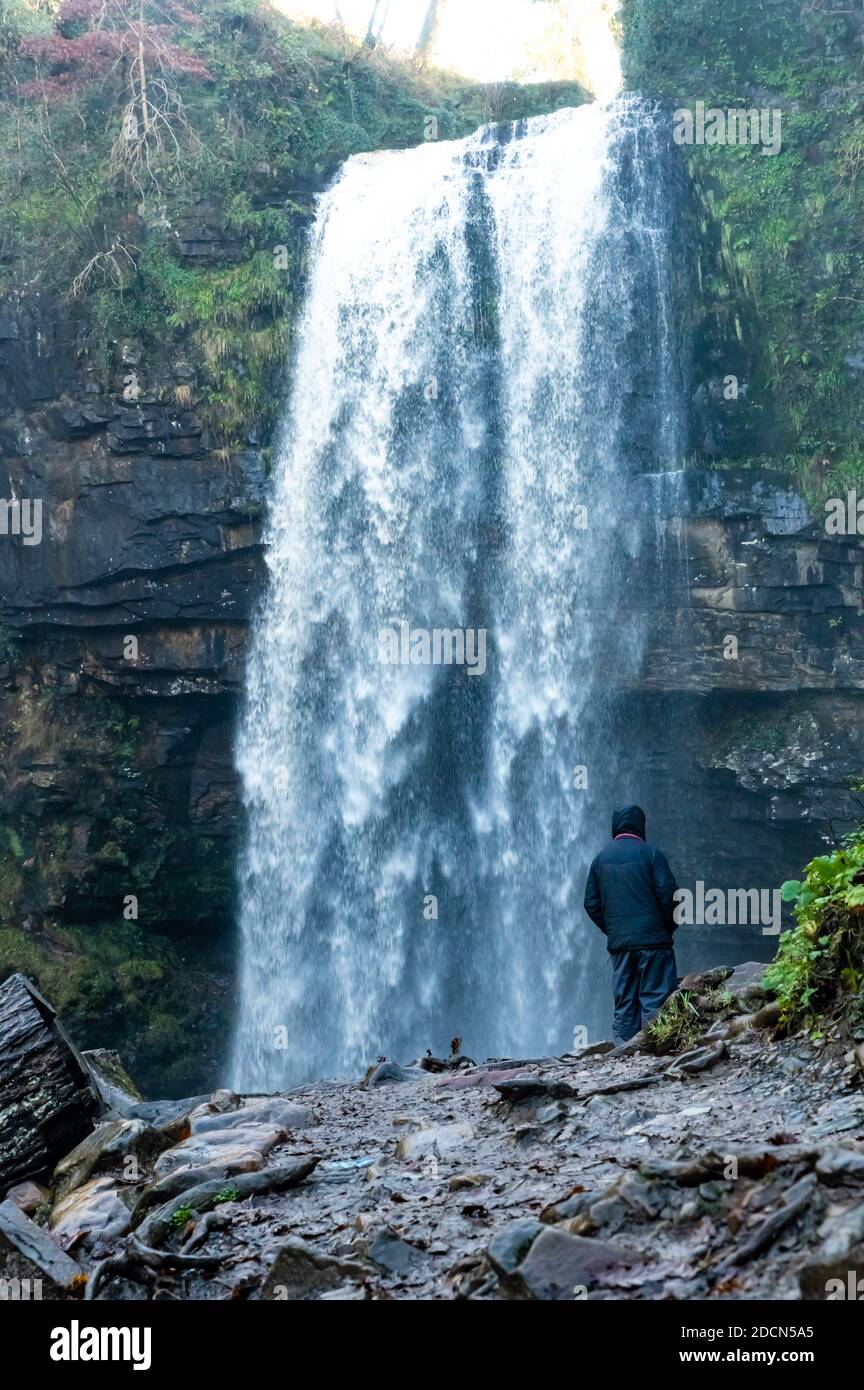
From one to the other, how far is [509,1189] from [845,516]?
12.9 meters

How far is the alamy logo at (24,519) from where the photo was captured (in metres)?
17.1

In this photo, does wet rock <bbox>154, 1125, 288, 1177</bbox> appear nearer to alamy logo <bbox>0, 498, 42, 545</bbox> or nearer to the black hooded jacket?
the black hooded jacket

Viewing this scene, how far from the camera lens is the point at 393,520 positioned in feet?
55.4

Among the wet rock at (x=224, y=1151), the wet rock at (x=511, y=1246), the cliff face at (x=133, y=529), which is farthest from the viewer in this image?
the cliff face at (x=133, y=529)

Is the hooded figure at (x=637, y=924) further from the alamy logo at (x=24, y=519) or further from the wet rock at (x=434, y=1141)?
the alamy logo at (x=24, y=519)

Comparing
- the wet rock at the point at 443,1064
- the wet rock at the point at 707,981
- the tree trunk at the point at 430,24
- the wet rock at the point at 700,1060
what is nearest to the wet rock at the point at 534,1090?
the wet rock at the point at 700,1060

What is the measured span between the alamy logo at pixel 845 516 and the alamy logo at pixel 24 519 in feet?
35.2

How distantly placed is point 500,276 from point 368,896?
8.80 metres

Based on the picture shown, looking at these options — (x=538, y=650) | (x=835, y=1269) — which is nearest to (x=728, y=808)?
(x=538, y=650)

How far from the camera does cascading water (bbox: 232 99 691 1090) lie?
16281 millimetres

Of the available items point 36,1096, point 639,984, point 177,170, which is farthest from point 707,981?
point 177,170

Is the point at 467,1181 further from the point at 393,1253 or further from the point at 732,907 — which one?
the point at 732,907

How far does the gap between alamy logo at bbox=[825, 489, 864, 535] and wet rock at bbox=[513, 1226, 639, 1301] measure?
44.4 feet

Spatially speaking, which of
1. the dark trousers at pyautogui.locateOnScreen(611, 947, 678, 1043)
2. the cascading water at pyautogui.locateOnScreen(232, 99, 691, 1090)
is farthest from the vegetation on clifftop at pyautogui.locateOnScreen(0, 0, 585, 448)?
the dark trousers at pyautogui.locateOnScreen(611, 947, 678, 1043)
